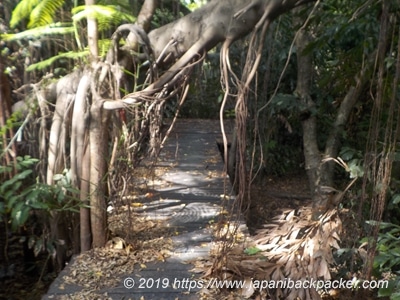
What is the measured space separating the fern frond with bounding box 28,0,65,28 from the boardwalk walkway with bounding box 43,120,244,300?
4.64 ft

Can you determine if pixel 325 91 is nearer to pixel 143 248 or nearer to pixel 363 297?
pixel 363 297

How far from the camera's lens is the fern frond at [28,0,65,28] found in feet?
10.0

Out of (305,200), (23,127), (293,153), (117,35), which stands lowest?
(305,200)

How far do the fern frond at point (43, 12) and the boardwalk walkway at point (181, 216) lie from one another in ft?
4.64

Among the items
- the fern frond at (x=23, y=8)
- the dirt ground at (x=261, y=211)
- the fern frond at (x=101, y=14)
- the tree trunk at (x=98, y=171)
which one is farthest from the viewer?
the dirt ground at (x=261, y=211)

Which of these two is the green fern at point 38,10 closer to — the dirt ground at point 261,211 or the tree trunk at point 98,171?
the tree trunk at point 98,171

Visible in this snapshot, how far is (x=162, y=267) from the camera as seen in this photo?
318cm

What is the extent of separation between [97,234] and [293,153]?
7149 millimetres

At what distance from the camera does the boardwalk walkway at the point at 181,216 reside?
2873mm

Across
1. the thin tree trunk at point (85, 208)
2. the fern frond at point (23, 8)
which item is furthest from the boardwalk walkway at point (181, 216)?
the fern frond at point (23, 8)

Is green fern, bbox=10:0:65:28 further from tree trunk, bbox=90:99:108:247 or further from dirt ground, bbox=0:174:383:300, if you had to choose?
dirt ground, bbox=0:174:383:300

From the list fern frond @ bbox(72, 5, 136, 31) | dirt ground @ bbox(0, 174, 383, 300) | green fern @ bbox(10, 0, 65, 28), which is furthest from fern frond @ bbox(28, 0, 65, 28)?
dirt ground @ bbox(0, 174, 383, 300)

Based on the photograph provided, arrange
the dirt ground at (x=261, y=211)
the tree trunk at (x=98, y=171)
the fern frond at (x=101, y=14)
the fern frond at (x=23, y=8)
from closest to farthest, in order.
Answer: the fern frond at (x=101, y=14)
the fern frond at (x=23, y=8)
the tree trunk at (x=98, y=171)
the dirt ground at (x=261, y=211)

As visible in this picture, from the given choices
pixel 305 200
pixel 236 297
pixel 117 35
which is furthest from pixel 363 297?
pixel 305 200
